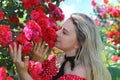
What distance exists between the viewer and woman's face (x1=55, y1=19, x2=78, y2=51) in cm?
372

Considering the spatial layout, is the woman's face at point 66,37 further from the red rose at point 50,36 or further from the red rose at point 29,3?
the red rose at point 29,3

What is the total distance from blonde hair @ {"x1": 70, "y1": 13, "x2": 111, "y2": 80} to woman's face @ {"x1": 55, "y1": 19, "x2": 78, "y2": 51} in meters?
0.04

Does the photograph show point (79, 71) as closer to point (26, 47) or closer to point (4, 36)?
point (26, 47)

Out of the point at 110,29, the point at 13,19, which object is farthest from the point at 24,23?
the point at 110,29

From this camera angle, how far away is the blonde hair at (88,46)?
3.72 metres

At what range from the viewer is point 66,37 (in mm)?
3717

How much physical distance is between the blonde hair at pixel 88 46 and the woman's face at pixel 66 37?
4cm

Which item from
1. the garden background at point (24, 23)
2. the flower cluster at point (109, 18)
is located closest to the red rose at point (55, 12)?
the garden background at point (24, 23)

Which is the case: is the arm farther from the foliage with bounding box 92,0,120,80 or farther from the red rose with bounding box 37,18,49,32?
the foliage with bounding box 92,0,120,80

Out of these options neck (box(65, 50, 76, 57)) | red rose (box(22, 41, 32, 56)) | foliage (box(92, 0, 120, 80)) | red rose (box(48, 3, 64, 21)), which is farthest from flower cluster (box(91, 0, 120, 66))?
red rose (box(22, 41, 32, 56))

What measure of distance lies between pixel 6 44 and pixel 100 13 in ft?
23.1

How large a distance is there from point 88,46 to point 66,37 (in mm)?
187

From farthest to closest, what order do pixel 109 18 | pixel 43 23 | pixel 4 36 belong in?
pixel 109 18, pixel 43 23, pixel 4 36

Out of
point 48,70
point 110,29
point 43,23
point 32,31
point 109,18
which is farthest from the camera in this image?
point 109,18
